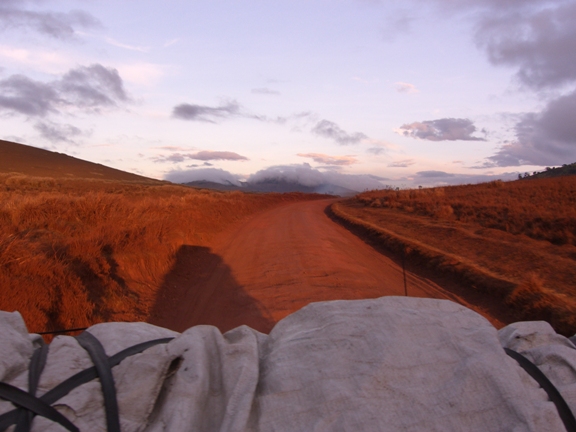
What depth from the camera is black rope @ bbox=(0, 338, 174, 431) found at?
1468 mm

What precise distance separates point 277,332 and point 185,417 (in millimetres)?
659

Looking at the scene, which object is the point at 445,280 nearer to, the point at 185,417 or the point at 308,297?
the point at 308,297

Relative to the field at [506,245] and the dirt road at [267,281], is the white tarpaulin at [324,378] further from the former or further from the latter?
the field at [506,245]

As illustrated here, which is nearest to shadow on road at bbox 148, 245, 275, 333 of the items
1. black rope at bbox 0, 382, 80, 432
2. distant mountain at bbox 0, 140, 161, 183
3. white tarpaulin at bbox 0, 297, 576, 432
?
white tarpaulin at bbox 0, 297, 576, 432

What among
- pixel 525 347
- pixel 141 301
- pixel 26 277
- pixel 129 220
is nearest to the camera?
pixel 525 347

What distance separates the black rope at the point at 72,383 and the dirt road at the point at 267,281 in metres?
4.37

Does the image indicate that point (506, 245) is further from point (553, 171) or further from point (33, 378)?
point (553, 171)

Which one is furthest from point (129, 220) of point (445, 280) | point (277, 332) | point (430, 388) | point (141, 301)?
point (430, 388)

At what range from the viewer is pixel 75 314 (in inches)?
235

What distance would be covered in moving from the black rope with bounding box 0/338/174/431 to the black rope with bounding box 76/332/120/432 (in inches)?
1.1

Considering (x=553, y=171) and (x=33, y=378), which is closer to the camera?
(x=33, y=378)

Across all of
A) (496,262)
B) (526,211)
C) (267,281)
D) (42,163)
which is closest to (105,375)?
(267,281)

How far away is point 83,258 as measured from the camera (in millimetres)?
7352

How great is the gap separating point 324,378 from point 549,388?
3.10 feet
